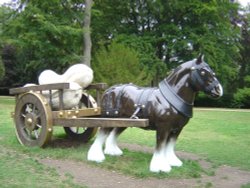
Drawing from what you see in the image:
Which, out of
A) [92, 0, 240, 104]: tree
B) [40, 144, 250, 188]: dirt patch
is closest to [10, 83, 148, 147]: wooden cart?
[40, 144, 250, 188]: dirt patch

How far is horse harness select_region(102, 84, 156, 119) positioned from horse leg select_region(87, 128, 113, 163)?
0.35 meters

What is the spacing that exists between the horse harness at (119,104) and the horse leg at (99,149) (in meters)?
0.35

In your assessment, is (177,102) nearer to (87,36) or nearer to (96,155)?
(96,155)

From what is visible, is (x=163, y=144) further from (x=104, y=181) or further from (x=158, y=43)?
(x=158, y=43)

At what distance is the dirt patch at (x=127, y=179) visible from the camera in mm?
6688

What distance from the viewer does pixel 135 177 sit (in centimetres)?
712

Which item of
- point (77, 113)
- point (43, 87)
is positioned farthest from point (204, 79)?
point (43, 87)

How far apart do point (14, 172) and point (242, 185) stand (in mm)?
3631

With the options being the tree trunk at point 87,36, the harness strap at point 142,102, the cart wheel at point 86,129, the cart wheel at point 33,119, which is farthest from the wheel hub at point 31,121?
the tree trunk at point 87,36

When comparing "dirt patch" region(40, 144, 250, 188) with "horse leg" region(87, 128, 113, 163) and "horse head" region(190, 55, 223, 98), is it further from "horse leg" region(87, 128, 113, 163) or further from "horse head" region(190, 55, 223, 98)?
"horse head" region(190, 55, 223, 98)

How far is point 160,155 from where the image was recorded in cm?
741

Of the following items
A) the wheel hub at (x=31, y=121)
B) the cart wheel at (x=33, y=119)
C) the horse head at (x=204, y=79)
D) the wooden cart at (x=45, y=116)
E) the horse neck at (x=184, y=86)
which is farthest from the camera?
the wheel hub at (x=31, y=121)

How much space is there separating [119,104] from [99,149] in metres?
0.93

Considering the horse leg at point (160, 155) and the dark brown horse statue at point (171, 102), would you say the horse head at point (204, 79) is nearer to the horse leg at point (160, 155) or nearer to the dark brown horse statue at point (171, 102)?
the dark brown horse statue at point (171, 102)
